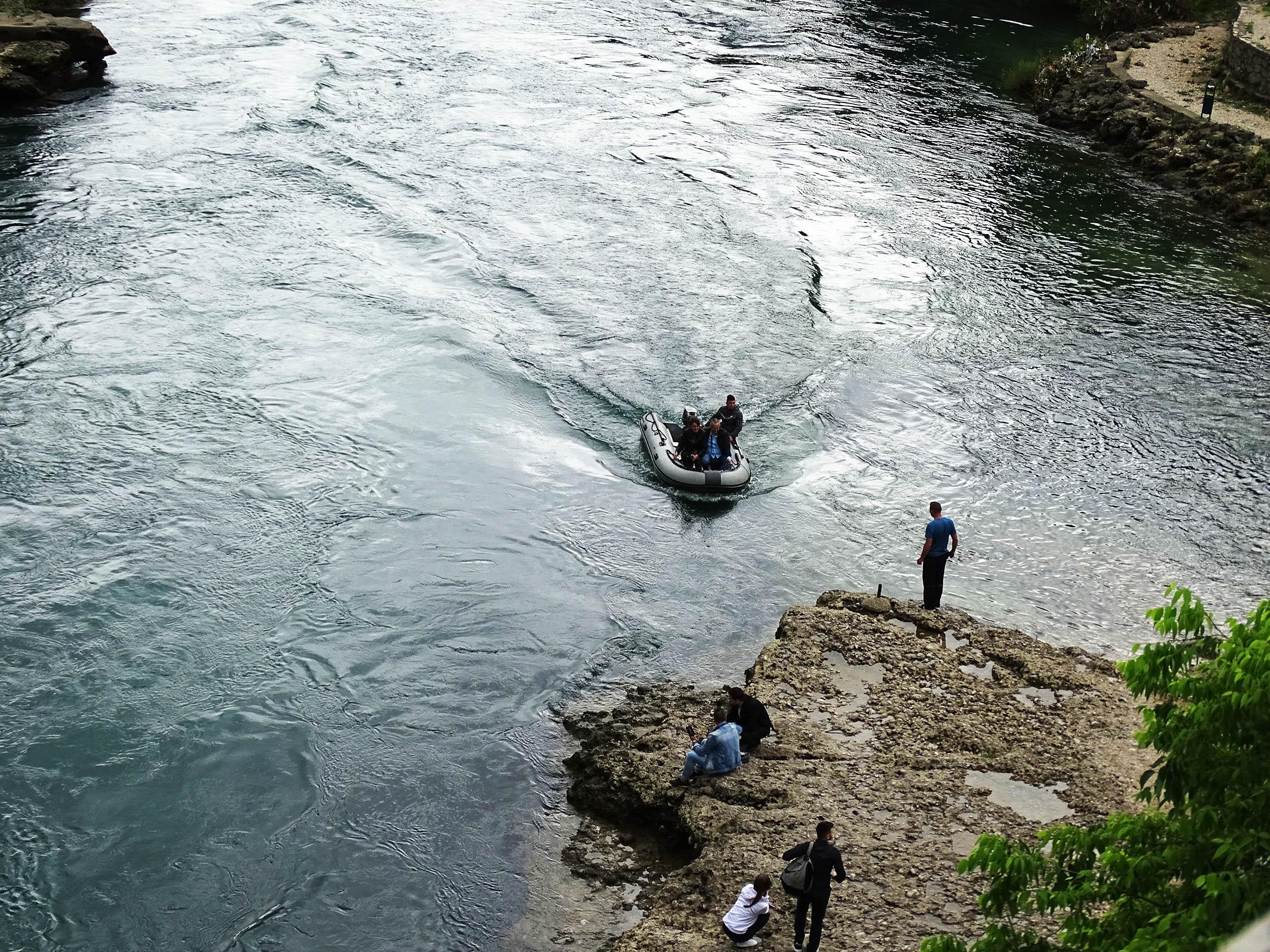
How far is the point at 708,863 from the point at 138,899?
303 inches

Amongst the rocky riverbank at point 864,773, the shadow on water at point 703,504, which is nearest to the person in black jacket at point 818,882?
the rocky riverbank at point 864,773

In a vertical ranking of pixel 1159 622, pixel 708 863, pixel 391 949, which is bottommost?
pixel 391 949

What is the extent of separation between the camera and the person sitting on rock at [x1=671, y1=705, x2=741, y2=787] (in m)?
17.1

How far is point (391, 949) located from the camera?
52.7 ft

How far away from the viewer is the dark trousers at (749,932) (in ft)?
46.7

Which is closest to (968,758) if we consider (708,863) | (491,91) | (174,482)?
(708,863)

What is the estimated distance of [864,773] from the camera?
1727cm

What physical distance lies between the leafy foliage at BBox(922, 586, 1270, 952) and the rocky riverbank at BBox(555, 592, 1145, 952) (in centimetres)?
544

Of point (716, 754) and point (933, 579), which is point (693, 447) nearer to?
point (933, 579)

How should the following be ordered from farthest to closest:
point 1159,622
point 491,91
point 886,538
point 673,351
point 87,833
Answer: point 491,91, point 673,351, point 886,538, point 87,833, point 1159,622

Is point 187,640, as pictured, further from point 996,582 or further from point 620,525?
point 996,582

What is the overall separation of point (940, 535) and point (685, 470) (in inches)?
271

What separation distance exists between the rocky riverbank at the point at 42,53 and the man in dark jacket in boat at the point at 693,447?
32186 millimetres

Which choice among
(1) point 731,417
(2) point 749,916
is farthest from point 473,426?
(2) point 749,916
